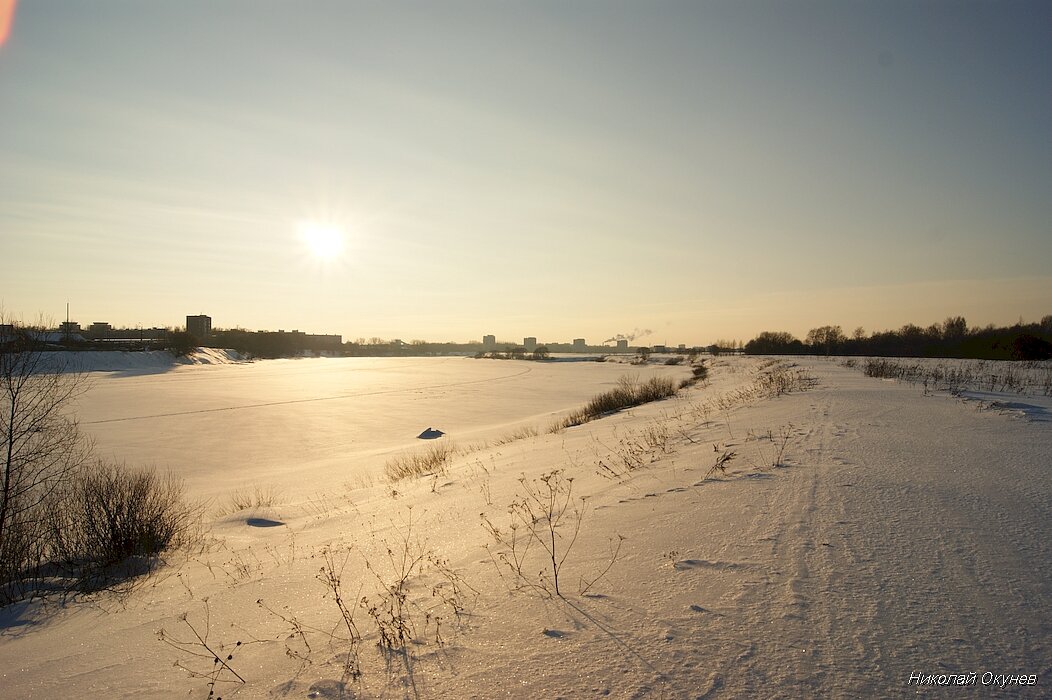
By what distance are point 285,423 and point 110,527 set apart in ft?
57.4

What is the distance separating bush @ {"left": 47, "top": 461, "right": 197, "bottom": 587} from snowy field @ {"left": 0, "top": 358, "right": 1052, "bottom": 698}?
0.67 m

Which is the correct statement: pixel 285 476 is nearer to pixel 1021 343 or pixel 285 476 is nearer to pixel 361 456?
pixel 361 456

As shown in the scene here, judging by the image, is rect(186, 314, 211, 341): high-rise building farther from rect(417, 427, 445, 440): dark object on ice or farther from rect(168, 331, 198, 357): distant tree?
rect(417, 427, 445, 440): dark object on ice

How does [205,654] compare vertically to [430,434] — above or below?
above

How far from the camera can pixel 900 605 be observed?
8.78 ft

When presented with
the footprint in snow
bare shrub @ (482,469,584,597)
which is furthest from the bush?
the footprint in snow

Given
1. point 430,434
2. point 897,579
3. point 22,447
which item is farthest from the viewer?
point 430,434

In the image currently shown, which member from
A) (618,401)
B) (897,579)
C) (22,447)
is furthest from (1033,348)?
(22,447)

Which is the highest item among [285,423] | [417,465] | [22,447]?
[22,447]

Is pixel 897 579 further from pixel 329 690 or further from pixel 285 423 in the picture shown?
→ pixel 285 423

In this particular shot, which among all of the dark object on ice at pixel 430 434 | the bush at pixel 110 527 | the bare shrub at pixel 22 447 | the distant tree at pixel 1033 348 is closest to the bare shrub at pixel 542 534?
the bush at pixel 110 527

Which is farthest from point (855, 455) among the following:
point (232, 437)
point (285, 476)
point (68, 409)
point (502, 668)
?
point (68, 409)

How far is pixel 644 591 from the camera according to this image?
10.3 ft

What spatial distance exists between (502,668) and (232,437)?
2129 cm
